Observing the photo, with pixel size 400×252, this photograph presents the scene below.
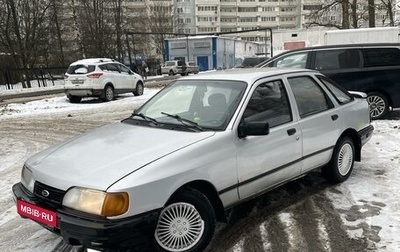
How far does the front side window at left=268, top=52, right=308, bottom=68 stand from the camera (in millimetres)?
10008

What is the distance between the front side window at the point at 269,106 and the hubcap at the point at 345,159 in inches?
48.7

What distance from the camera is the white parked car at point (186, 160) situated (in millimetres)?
2986

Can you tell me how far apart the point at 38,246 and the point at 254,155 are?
2.22m

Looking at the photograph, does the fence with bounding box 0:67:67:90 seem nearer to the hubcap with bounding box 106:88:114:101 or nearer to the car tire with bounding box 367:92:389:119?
the hubcap with bounding box 106:88:114:101

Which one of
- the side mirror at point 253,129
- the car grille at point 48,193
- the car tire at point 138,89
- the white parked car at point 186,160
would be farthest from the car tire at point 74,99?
the side mirror at point 253,129

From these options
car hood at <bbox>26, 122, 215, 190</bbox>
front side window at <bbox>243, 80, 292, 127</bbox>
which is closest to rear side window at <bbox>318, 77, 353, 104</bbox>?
front side window at <bbox>243, 80, 292, 127</bbox>

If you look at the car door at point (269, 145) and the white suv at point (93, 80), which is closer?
the car door at point (269, 145)

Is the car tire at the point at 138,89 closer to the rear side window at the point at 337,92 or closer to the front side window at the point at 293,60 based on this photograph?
the front side window at the point at 293,60

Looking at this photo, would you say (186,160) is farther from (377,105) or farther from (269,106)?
(377,105)

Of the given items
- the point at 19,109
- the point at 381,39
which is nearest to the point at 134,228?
the point at 19,109

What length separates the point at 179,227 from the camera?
130 inches

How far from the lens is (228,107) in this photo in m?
3.96

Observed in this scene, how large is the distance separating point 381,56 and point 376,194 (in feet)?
19.0

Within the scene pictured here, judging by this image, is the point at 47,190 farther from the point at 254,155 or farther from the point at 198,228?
the point at 254,155
